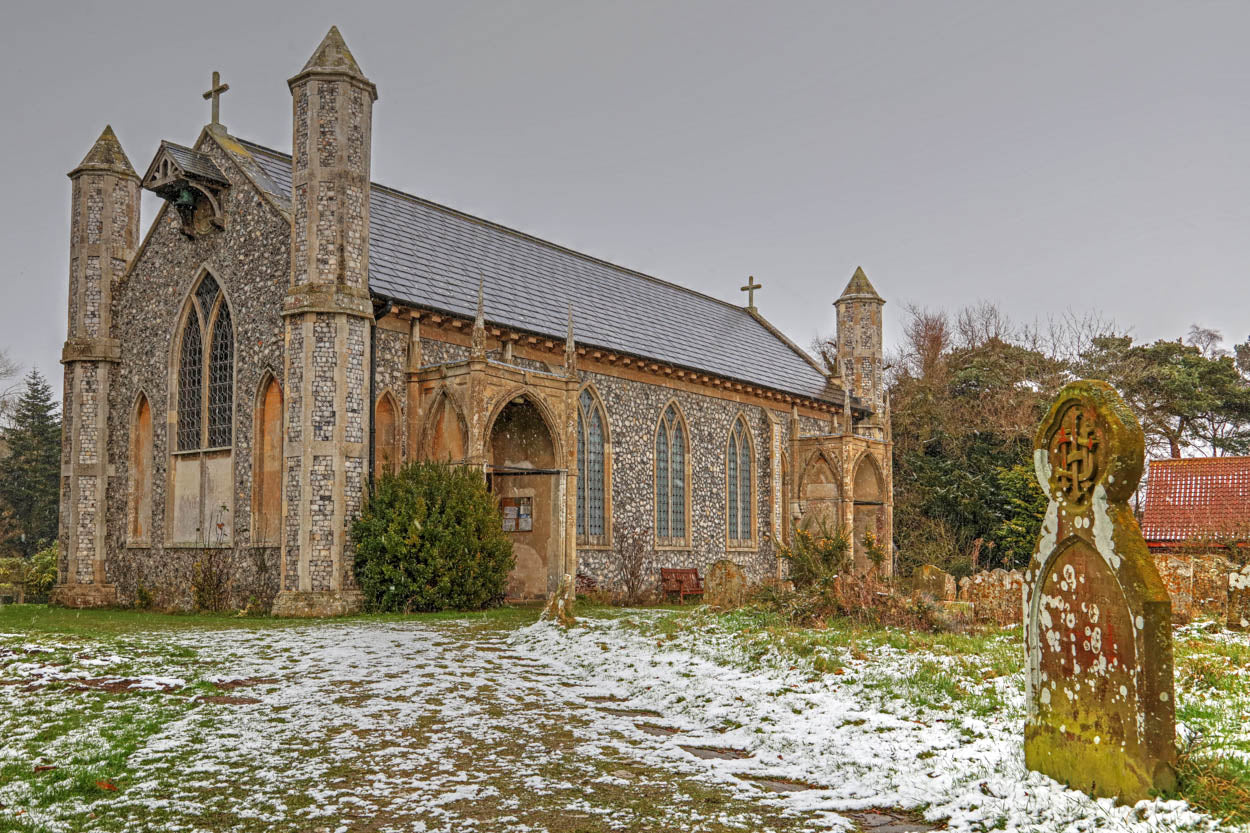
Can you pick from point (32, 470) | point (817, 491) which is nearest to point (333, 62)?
point (817, 491)

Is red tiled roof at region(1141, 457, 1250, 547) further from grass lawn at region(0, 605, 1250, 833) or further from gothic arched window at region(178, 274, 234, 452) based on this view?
gothic arched window at region(178, 274, 234, 452)

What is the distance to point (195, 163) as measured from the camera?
72.2 ft

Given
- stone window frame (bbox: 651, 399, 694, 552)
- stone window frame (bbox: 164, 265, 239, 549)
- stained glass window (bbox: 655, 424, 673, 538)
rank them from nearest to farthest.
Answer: stone window frame (bbox: 164, 265, 239, 549)
stone window frame (bbox: 651, 399, 694, 552)
stained glass window (bbox: 655, 424, 673, 538)

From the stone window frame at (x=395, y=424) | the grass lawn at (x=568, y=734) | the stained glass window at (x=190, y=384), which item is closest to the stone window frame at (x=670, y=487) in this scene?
the stone window frame at (x=395, y=424)

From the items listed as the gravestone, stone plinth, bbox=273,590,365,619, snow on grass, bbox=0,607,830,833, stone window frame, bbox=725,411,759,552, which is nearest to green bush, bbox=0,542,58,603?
stone plinth, bbox=273,590,365,619

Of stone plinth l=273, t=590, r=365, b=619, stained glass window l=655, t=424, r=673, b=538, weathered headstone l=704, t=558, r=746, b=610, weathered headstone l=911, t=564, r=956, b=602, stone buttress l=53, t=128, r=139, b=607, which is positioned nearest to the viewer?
weathered headstone l=704, t=558, r=746, b=610

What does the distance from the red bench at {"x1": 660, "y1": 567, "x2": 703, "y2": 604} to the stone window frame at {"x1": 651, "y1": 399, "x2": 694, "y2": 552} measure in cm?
89

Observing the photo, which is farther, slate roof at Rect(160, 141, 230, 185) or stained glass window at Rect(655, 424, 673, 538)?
stained glass window at Rect(655, 424, 673, 538)

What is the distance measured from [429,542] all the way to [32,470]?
34.5 meters

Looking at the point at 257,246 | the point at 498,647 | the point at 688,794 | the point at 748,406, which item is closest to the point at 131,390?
the point at 257,246

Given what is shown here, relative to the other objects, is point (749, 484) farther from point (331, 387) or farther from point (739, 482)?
point (331, 387)

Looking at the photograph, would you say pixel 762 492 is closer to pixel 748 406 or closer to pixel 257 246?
pixel 748 406

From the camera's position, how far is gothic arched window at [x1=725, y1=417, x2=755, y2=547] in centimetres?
3023

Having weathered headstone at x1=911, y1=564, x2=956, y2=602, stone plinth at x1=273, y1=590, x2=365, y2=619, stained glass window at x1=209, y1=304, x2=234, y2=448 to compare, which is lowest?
stone plinth at x1=273, y1=590, x2=365, y2=619
